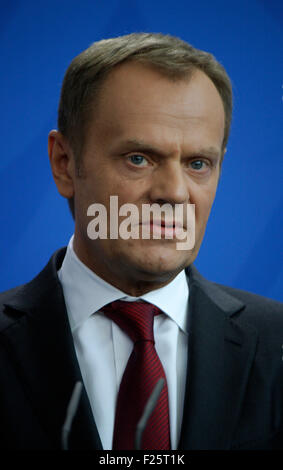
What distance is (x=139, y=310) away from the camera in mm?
1467

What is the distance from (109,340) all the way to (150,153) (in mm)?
514

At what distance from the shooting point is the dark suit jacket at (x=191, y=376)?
1322mm

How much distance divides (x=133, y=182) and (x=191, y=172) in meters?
0.17

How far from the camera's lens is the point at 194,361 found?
1.43 meters

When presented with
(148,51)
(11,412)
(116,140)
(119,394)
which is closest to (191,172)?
(116,140)

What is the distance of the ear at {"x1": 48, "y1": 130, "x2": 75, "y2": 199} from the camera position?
63.7 inches

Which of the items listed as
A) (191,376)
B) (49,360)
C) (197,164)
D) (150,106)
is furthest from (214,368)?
(150,106)

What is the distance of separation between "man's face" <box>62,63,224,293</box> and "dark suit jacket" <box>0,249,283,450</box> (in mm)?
211

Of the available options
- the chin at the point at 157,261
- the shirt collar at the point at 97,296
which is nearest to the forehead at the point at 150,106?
the chin at the point at 157,261

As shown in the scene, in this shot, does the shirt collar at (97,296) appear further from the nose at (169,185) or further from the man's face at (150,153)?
the nose at (169,185)

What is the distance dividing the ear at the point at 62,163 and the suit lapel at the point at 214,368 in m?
0.48

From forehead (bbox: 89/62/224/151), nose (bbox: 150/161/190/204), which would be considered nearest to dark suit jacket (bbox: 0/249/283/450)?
nose (bbox: 150/161/190/204)

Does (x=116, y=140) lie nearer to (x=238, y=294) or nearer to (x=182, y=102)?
(x=182, y=102)

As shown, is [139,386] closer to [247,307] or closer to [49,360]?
[49,360]
